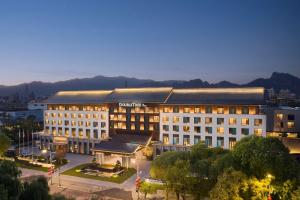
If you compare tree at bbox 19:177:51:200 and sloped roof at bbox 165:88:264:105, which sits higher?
sloped roof at bbox 165:88:264:105

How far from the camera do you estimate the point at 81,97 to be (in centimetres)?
9425

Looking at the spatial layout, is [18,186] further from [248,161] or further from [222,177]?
[248,161]

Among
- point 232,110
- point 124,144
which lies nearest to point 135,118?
point 124,144

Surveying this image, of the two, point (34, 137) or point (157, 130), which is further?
point (34, 137)

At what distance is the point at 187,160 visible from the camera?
43250 mm

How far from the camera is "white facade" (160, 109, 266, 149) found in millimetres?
68500

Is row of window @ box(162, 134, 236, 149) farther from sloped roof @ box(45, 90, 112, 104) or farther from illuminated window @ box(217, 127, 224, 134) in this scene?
sloped roof @ box(45, 90, 112, 104)

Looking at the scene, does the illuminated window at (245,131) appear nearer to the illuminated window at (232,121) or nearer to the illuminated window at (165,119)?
the illuminated window at (232,121)

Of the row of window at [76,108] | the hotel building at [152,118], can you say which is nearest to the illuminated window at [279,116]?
the hotel building at [152,118]

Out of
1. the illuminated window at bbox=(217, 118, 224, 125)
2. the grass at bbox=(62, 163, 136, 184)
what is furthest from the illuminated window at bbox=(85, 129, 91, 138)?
the illuminated window at bbox=(217, 118, 224, 125)

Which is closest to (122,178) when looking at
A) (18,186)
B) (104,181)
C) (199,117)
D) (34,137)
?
(104,181)

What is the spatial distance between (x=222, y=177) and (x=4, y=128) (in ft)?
303

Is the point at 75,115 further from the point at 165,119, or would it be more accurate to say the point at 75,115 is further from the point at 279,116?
the point at 279,116

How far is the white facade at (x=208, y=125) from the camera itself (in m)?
68.5
